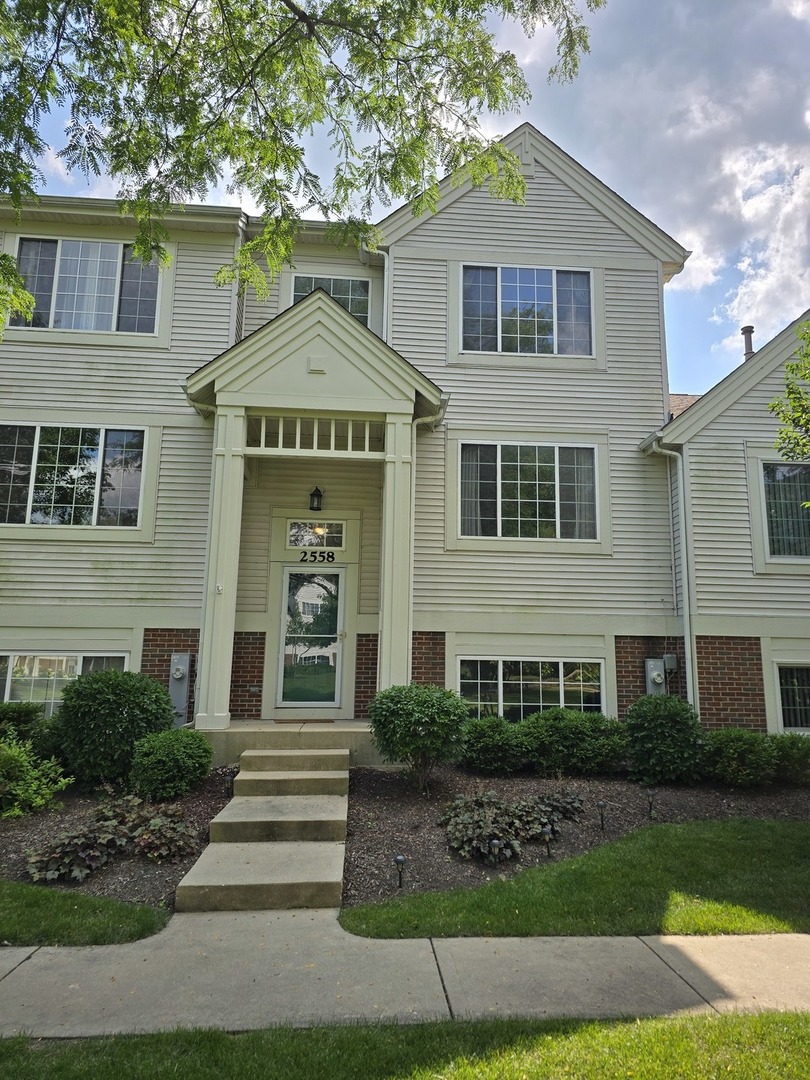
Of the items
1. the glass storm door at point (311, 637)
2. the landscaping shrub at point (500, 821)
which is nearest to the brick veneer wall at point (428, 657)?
the glass storm door at point (311, 637)

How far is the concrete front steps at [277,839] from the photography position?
4.75 meters

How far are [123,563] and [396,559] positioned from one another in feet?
13.6

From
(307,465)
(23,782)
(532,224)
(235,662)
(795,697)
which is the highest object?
(532,224)

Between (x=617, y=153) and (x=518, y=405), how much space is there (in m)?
4.41

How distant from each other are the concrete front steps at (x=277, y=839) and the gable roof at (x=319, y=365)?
14.7 ft

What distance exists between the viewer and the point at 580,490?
10211 mm

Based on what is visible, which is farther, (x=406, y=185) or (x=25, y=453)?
(x=25, y=453)

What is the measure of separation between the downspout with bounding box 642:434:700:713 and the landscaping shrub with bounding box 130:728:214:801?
264 inches

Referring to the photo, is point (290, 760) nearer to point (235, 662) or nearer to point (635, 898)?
point (235, 662)

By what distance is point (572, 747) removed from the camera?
7.95 metres

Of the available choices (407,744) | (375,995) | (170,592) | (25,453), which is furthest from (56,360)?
(375,995)

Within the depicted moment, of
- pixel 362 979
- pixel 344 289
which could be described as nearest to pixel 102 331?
pixel 344 289

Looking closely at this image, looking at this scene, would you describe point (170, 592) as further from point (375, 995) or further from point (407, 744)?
point (375, 995)

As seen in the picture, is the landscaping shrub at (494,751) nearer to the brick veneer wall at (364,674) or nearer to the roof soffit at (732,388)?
the brick veneer wall at (364,674)
